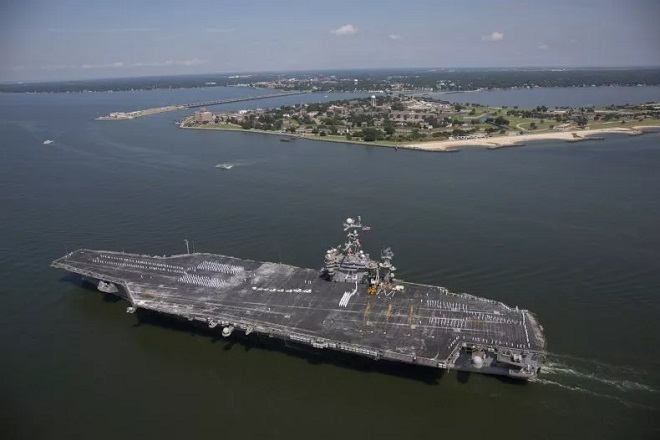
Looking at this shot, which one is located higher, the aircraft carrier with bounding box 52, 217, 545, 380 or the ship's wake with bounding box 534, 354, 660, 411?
the aircraft carrier with bounding box 52, 217, 545, 380

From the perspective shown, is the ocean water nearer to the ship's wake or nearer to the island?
the ship's wake

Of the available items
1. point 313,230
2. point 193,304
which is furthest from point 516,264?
A: point 193,304

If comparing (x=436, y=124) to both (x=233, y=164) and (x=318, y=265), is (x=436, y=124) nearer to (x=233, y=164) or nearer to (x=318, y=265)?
(x=233, y=164)

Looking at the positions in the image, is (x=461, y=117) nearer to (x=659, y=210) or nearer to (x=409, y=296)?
(x=659, y=210)

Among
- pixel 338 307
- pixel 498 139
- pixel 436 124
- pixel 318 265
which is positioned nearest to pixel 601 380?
pixel 338 307

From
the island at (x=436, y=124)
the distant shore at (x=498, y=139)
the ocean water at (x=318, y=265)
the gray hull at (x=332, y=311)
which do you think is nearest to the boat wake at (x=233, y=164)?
the ocean water at (x=318, y=265)

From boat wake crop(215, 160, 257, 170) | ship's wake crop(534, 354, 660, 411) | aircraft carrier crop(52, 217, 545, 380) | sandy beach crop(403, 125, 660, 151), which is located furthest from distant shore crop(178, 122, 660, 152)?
ship's wake crop(534, 354, 660, 411)
